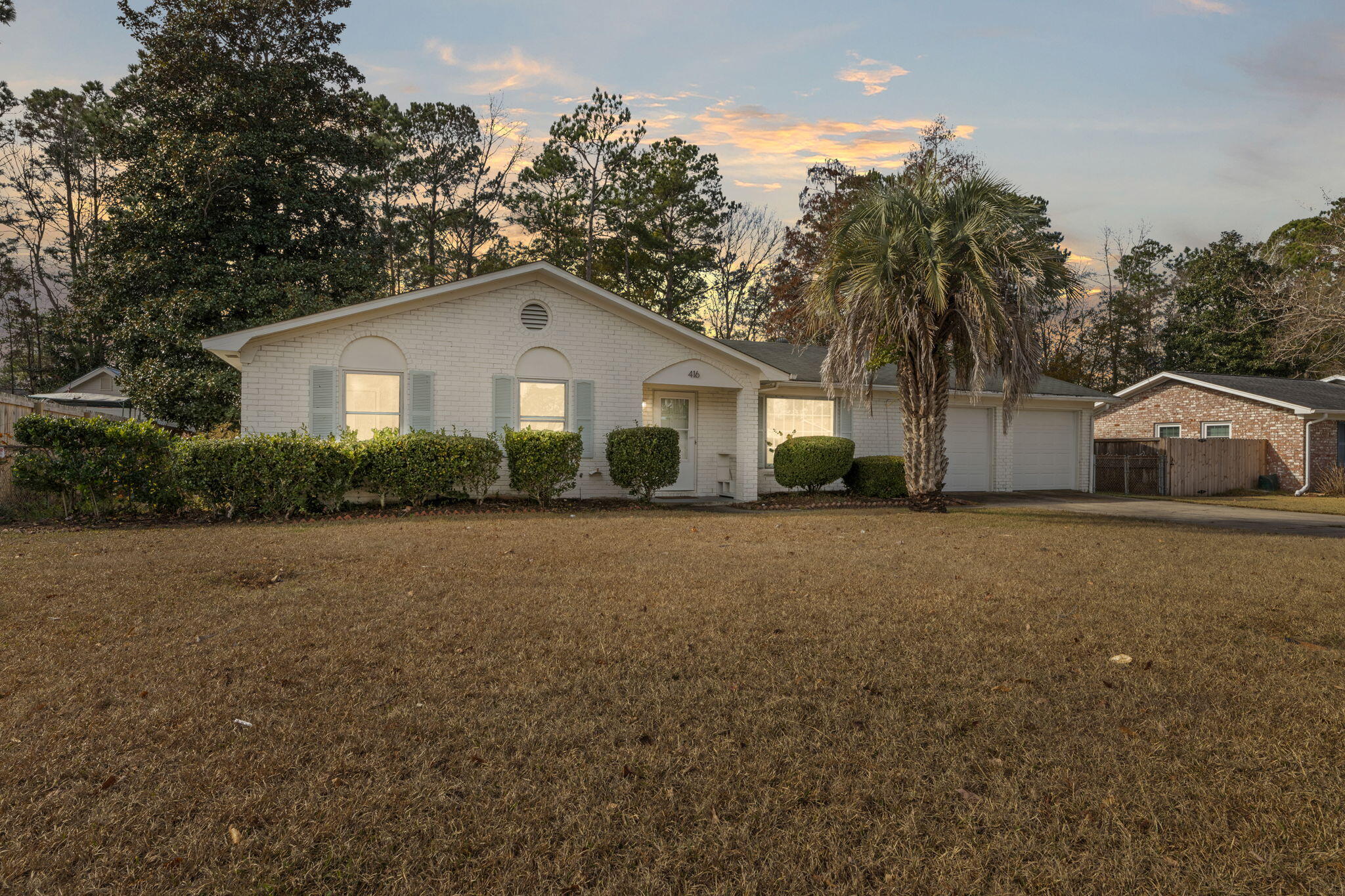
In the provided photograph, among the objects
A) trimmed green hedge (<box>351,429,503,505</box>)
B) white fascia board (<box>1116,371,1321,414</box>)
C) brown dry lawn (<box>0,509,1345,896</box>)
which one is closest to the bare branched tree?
white fascia board (<box>1116,371,1321,414</box>)

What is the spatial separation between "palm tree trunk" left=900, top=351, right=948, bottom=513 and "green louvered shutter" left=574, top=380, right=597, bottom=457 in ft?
20.4

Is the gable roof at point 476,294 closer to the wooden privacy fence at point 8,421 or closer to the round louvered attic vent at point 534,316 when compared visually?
the round louvered attic vent at point 534,316

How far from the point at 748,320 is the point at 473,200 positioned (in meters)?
14.4

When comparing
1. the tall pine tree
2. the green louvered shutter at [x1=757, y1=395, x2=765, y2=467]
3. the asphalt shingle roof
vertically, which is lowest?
the green louvered shutter at [x1=757, y1=395, x2=765, y2=467]

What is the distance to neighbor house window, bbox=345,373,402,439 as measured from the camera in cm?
1338

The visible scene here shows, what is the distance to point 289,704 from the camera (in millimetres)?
3656

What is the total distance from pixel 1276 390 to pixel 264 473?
99.4ft

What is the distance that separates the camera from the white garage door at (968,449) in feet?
64.2

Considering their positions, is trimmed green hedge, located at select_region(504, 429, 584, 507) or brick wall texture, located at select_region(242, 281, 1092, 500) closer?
brick wall texture, located at select_region(242, 281, 1092, 500)

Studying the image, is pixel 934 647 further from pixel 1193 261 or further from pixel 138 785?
pixel 1193 261

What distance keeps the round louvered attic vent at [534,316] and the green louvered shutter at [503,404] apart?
3.87ft

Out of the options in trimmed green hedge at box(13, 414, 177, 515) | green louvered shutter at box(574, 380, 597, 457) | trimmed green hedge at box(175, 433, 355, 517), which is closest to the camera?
trimmed green hedge at box(13, 414, 177, 515)

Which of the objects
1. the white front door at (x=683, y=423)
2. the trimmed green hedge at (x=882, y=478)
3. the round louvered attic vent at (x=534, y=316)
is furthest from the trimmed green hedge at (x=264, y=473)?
the trimmed green hedge at (x=882, y=478)

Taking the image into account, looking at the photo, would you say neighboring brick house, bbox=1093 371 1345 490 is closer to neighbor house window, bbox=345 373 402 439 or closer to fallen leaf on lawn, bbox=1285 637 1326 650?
fallen leaf on lawn, bbox=1285 637 1326 650
